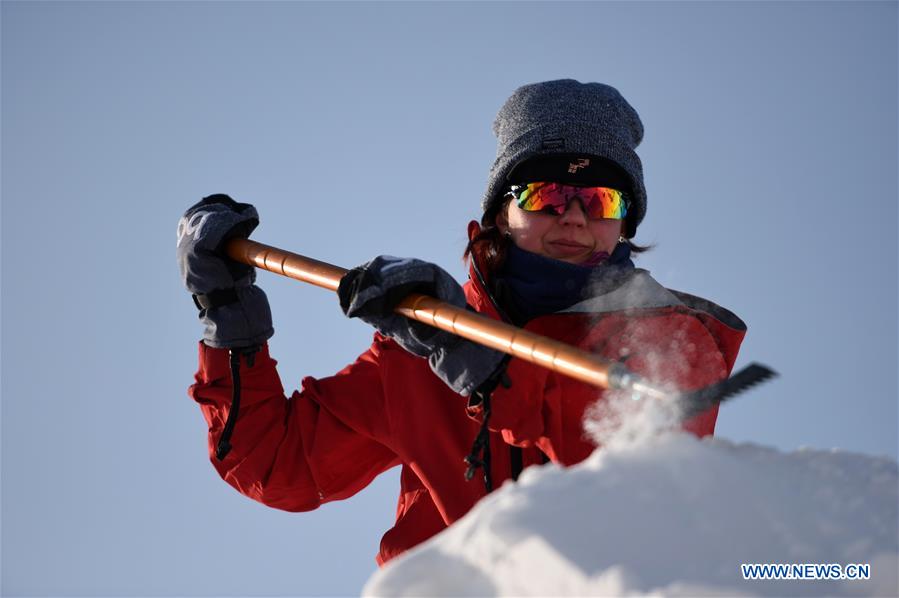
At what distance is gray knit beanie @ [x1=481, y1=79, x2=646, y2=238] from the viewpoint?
4.90 m

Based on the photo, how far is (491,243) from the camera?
4953mm

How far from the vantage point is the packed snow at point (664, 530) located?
204cm

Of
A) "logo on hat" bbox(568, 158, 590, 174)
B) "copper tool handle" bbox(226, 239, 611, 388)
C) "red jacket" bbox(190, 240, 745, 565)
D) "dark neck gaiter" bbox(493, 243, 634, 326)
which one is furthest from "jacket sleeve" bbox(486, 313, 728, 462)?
"logo on hat" bbox(568, 158, 590, 174)

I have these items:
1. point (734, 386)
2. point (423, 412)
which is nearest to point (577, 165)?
point (423, 412)

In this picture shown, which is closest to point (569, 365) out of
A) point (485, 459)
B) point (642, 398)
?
point (642, 398)

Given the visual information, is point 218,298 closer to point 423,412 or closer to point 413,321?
point 423,412

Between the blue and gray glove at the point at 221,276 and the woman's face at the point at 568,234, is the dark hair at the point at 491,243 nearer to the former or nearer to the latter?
the woman's face at the point at 568,234

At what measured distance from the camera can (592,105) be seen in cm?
505

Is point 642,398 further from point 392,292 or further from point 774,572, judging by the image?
point 392,292

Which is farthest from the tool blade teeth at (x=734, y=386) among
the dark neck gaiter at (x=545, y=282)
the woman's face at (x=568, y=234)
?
the woman's face at (x=568, y=234)

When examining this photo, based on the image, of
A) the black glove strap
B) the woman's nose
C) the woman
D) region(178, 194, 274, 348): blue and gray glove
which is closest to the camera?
the woman

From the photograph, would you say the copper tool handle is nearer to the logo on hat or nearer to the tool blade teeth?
the tool blade teeth

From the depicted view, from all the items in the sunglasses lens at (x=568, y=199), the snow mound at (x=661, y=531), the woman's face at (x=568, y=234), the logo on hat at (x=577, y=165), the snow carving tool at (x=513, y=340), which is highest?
the logo on hat at (x=577, y=165)

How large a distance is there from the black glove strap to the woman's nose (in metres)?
1.47
